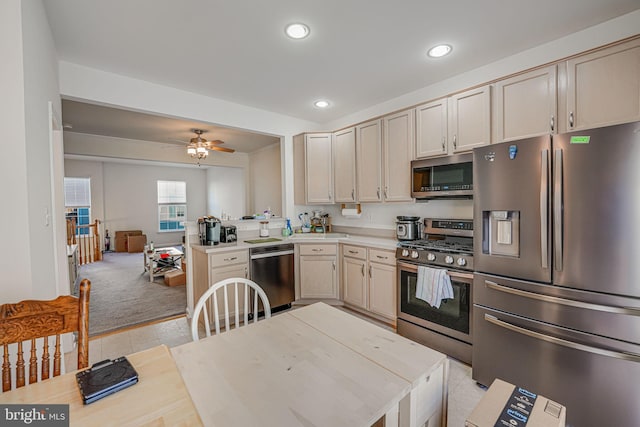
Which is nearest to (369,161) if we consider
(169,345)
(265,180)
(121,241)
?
(169,345)

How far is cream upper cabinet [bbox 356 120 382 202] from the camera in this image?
10.8 feet

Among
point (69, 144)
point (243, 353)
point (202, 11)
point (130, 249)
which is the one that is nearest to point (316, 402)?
point (243, 353)

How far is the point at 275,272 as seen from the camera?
11.2 ft

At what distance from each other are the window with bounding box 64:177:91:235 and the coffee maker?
21.9 ft

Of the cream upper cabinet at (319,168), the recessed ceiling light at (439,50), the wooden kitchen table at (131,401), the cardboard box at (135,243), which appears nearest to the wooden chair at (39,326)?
the wooden kitchen table at (131,401)

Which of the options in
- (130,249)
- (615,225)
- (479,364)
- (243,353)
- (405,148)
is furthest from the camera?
(130,249)

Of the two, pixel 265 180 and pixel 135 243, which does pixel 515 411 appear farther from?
pixel 135 243

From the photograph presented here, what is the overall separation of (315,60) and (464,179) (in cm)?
176

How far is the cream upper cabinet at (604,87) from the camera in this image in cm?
177

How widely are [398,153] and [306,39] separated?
1527mm

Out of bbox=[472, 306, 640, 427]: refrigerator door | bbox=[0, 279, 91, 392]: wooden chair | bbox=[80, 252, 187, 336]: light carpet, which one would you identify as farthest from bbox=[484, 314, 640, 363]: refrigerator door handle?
bbox=[80, 252, 187, 336]: light carpet

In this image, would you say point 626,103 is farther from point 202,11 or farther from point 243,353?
point 202,11

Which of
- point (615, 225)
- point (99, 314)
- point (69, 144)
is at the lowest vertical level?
point (99, 314)

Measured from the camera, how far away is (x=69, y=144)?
4.89m
